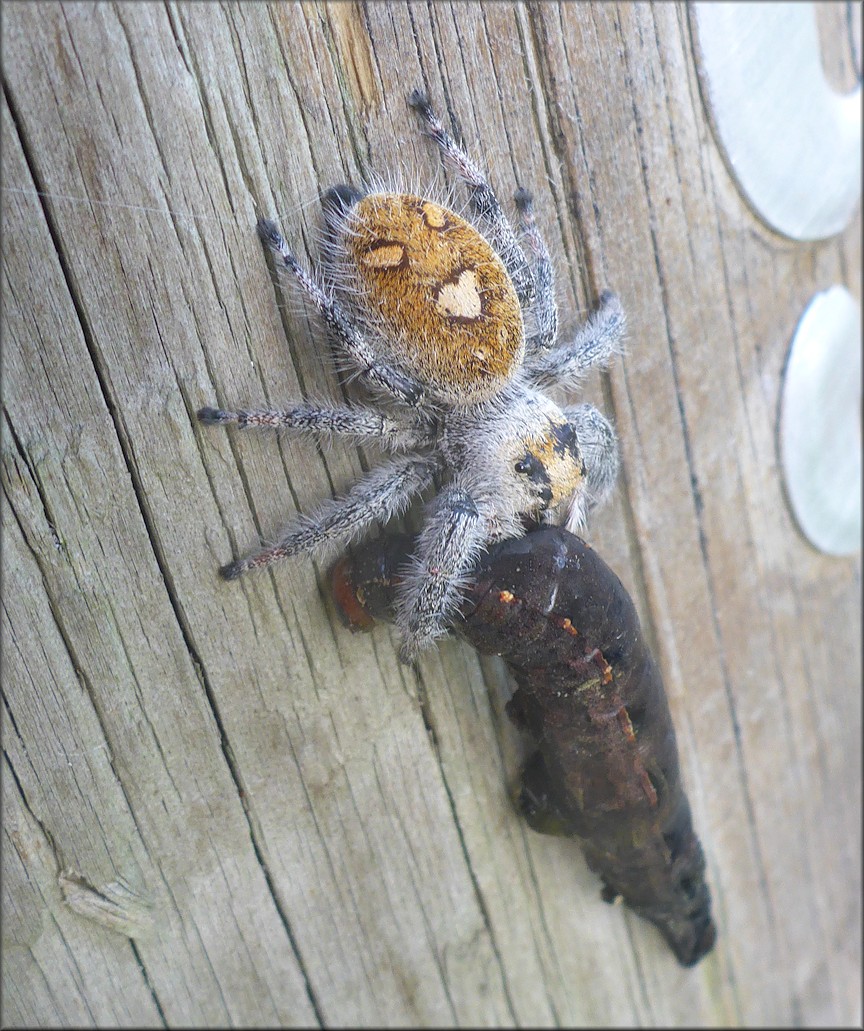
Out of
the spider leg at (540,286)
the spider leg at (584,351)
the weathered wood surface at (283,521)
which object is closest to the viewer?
the weathered wood surface at (283,521)

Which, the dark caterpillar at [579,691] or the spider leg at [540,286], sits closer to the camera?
the dark caterpillar at [579,691]

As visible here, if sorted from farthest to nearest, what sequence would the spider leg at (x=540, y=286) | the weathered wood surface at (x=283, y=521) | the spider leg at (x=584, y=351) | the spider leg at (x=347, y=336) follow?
the spider leg at (x=584, y=351) < the spider leg at (x=540, y=286) < the spider leg at (x=347, y=336) < the weathered wood surface at (x=283, y=521)

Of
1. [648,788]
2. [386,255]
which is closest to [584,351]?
[386,255]

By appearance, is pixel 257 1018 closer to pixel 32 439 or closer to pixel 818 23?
pixel 32 439

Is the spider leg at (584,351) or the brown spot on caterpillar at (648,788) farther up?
the spider leg at (584,351)

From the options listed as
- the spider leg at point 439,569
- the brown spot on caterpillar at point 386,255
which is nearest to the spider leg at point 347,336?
the brown spot on caterpillar at point 386,255

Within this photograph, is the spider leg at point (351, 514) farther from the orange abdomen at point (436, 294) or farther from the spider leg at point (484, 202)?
the spider leg at point (484, 202)

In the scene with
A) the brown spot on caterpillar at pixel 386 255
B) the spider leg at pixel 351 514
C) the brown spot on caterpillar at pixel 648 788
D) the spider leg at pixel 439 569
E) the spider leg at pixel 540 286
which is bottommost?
the brown spot on caterpillar at pixel 648 788

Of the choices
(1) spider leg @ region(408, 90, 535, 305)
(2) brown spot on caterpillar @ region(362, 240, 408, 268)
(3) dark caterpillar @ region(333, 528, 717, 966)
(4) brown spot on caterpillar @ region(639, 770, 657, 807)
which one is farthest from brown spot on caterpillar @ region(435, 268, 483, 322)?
(4) brown spot on caterpillar @ region(639, 770, 657, 807)
